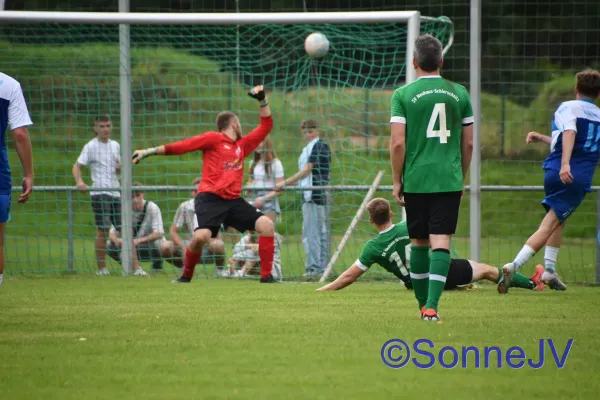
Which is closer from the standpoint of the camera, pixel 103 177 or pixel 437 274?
pixel 437 274

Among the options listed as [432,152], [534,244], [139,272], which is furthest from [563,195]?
[139,272]

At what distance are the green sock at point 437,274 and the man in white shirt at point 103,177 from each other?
657 centimetres

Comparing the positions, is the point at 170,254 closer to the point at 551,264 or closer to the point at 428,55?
the point at 551,264

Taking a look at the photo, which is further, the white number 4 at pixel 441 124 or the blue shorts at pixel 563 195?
the blue shorts at pixel 563 195

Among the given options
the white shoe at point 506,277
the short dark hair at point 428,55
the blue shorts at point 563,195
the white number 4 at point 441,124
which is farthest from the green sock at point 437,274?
the blue shorts at point 563,195

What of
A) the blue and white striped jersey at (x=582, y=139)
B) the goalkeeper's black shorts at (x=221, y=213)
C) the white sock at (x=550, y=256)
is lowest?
the white sock at (x=550, y=256)

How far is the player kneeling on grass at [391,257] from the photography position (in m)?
8.99

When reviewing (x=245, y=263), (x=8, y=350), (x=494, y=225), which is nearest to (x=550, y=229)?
(x=245, y=263)

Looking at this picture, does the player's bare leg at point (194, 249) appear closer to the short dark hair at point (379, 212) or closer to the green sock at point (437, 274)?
the short dark hair at point (379, 212)

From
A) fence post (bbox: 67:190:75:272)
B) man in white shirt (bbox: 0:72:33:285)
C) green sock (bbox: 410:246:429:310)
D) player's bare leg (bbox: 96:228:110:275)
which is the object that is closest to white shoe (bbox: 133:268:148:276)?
player's bare leg (bbox: 96:228:110:275)

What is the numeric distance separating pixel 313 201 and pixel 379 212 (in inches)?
142

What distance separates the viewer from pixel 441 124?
687 cm

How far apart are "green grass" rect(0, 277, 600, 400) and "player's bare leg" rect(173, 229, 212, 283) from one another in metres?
1.44

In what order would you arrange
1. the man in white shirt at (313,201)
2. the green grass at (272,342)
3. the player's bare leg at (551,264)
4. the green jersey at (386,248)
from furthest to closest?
the man in white shirt at (313,201) < the player's bare leg at (551,264) < the green jersey at (386,248) < the green grass at (272,342)
